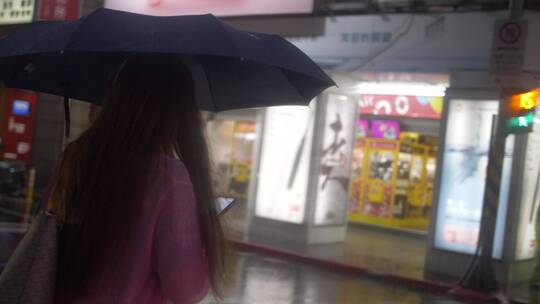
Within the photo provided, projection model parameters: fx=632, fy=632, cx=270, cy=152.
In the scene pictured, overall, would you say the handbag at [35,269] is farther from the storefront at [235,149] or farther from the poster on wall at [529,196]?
the storefront at [235,149]

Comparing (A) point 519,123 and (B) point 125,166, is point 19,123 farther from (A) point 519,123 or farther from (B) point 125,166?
(B) point 125,166

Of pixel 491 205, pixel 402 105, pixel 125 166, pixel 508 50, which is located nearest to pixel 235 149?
pixel 402 105

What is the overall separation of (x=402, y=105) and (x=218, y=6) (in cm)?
505

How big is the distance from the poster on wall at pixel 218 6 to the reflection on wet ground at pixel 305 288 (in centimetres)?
505

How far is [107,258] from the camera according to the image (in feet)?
6.28

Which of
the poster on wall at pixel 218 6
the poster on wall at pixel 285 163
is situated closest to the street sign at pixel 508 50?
the poster on wall at pixel 218 6

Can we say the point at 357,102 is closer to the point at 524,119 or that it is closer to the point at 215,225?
the point at 524,119

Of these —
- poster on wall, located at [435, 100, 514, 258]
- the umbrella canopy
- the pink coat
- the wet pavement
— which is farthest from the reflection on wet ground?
the pink coat

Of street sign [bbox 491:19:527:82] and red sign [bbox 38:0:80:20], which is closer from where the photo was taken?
street sign [bbox 491:19:527:82]

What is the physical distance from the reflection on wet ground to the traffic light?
2853 millimetres

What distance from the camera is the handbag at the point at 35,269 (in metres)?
1.75

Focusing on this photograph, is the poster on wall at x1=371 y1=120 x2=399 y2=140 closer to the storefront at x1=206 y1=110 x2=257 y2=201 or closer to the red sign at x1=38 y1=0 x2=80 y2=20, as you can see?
the storefront at x1=206 y1=110 x2=257 y2=201

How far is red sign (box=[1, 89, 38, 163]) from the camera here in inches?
728

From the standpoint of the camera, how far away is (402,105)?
50.5 ft
